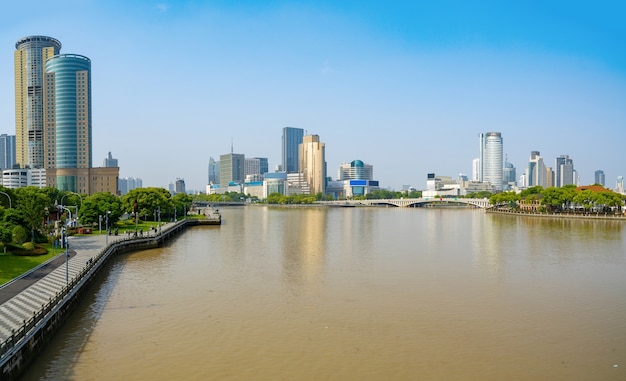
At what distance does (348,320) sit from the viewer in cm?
2644

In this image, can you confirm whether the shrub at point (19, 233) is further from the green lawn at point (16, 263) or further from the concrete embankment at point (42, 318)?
the concrete embankment at point (42, 318)

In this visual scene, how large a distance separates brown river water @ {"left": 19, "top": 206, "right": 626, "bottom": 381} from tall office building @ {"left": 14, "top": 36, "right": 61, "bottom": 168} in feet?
549

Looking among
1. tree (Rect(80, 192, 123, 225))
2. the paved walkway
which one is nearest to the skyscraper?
tree (Rect(80, 192, 123, 225))

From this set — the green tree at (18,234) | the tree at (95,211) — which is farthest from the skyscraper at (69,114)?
the green tree at (18,234)

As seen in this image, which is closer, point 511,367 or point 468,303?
point 511,367

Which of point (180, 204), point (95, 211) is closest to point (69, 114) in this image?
point (180, 204)

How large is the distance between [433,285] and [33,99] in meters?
196

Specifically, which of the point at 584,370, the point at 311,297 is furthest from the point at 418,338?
the point at 311,297

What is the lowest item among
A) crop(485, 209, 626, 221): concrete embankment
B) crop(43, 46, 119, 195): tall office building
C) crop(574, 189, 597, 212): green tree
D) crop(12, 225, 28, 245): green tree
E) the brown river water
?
the brown river water

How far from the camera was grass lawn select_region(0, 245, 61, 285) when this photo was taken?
3084 centimetres

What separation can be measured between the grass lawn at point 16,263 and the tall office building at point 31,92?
16847 cm

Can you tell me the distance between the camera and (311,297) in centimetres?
3173

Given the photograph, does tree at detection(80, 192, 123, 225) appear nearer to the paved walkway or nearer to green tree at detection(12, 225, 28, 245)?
green tree at detection(12, 225, 28, 245)

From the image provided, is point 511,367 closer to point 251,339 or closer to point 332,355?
point 332,355
